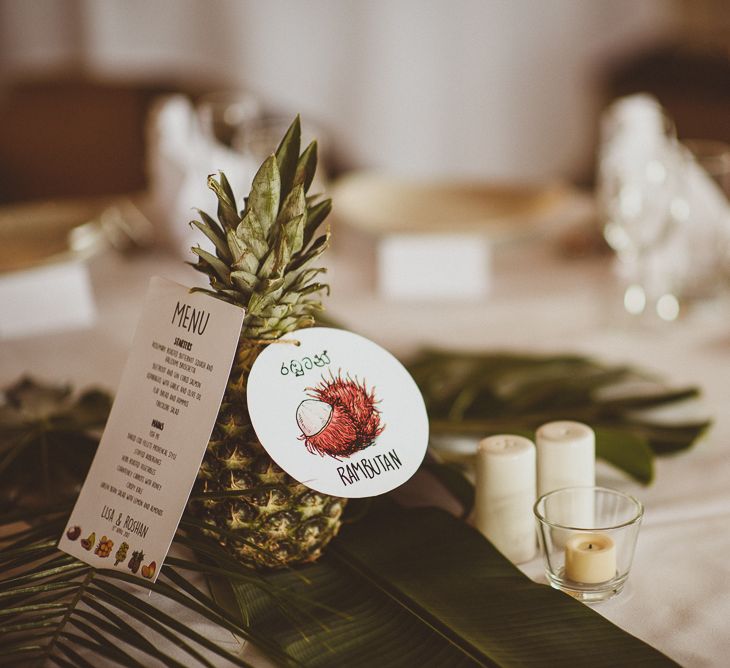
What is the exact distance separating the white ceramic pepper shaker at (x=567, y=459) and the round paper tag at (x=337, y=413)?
0.40ft

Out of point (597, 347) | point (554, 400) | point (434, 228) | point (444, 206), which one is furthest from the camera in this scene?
point (444, 206)

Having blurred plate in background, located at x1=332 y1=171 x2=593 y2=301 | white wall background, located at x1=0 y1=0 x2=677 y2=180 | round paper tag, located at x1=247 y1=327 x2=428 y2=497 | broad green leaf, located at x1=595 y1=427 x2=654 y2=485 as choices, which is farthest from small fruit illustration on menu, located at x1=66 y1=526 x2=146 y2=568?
white wall background, located at x1=0 y1=0 x2=677 y2=180

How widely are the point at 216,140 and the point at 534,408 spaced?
87 cm

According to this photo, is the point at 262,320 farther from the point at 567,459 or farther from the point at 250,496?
the point at 567,459

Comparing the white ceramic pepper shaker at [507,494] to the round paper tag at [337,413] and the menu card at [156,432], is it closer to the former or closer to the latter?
the round paper tag at [337,413]

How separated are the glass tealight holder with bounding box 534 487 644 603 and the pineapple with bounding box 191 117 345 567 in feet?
0.56

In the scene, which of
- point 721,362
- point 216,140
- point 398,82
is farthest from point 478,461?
point 398,82

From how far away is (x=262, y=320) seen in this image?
2.25 ft

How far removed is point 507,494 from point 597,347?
56 cm

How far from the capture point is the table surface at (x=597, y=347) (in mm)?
712

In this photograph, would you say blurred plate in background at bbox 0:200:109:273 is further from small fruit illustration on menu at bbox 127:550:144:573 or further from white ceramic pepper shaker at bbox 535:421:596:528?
white ceramic pepper shaker at bbox 535:421:596:528

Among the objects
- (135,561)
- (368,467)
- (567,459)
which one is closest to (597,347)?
(567,459)

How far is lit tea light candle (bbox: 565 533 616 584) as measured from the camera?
2.28ft

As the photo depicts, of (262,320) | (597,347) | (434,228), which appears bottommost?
(597,347)
